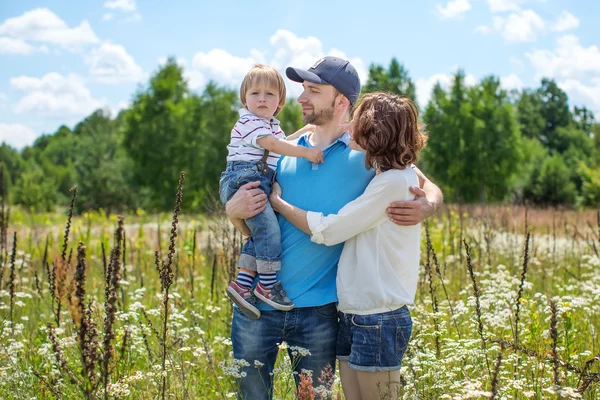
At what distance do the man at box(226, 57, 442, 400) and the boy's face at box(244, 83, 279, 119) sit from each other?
349 mm

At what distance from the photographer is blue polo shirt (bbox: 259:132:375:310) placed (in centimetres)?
316

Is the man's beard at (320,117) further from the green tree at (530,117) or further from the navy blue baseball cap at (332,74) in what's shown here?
the green tree at (530,117)

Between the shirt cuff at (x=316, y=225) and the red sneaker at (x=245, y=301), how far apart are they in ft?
1.67

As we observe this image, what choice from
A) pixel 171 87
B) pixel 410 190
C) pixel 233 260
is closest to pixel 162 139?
pixel 171 87

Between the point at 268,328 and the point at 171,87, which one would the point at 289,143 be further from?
the point at 171,87

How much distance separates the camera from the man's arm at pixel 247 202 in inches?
128

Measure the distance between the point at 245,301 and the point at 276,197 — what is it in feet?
1.93

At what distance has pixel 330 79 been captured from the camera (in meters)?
3.20

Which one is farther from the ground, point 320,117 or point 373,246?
point 320,117

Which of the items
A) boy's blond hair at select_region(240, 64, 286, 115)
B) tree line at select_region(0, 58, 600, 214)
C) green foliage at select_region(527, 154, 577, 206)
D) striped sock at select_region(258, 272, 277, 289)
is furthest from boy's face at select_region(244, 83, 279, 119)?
green foliage at select_region(527, 154, 577, 206)

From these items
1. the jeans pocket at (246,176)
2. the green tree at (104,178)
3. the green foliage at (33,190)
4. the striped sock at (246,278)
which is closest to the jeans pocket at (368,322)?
the striped sock at (246,278)

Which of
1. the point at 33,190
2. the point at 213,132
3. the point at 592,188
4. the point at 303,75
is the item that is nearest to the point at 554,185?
the point at 592,188

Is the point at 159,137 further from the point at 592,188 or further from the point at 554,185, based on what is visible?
the point at 592,188

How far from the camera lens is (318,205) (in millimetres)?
3180
